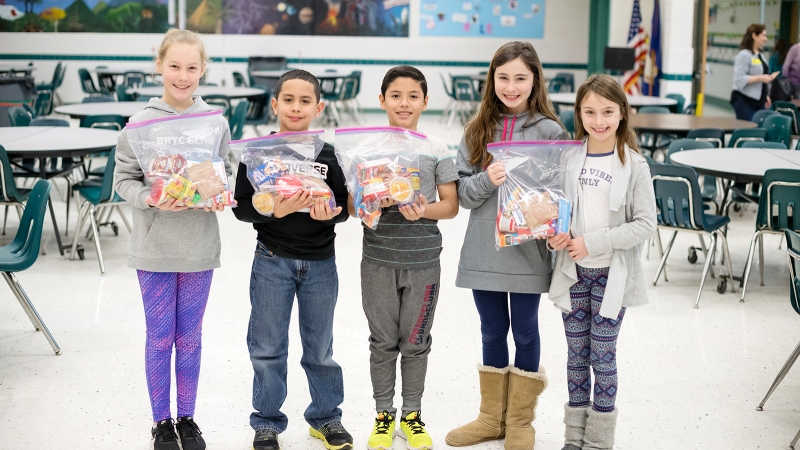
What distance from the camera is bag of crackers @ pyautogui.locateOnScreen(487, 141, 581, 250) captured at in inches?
100

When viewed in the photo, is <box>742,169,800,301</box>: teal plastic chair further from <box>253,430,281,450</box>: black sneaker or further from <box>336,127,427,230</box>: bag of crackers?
<box>253,430,281,450</box>: black sneaker

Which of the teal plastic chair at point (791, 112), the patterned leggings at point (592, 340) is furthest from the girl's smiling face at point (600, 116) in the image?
the teal plastic chair at point (791, 112)

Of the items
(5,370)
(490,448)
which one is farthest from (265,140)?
(5,370)

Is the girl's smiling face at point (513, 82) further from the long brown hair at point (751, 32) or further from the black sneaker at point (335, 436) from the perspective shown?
the long brown hair at point (751, 32)

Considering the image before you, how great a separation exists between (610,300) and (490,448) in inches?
27.6

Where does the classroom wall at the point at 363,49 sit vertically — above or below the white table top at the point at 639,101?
above

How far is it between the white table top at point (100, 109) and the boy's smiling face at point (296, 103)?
4630 millimetres

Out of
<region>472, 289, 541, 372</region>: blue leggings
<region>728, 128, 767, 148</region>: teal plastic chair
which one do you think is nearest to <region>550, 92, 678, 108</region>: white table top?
<region>728, 128, 767, 148</region>: teal plastic chair

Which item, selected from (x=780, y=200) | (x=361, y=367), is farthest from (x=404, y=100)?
(x=780, y=200)

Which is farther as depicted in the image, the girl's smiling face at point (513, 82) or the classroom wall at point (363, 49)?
the classroom wall at point (363, 49)

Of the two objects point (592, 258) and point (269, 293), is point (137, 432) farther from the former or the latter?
point (592, 258)

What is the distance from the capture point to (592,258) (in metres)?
2.63

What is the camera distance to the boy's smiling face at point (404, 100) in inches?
103

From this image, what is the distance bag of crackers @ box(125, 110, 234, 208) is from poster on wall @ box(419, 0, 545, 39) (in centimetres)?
1176
